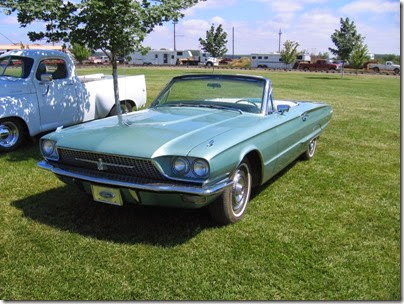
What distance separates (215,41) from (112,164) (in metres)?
46.3

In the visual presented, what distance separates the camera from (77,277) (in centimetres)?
295

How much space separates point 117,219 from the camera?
391 cm

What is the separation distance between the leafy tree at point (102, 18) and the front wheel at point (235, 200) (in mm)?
3427

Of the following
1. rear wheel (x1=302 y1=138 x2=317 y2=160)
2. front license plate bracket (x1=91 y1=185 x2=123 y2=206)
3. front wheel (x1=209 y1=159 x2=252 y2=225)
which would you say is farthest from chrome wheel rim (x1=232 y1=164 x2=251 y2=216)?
rear wheel (x1=302 y1=138 x2=317 y2=160)

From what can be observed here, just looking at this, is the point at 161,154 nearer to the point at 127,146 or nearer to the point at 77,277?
the point at 127,146

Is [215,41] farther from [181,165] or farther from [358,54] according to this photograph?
[181,165]

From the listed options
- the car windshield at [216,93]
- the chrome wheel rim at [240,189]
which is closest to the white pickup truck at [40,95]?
the car windshield at [216,93]

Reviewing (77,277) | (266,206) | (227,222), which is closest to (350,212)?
(266,206)

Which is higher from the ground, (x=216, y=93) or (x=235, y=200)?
(x=216, y=93)

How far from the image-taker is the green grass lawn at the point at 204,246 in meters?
2.84

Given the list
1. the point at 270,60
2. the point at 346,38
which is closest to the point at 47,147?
the point at 346,38

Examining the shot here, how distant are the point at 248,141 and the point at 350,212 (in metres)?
1.40

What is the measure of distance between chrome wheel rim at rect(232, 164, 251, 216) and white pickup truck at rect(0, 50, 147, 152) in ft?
12.8

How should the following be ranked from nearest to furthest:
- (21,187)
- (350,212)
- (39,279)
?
(39,279), (350,212), (21,187)
